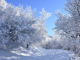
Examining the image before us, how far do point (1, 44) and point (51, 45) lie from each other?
22318mm

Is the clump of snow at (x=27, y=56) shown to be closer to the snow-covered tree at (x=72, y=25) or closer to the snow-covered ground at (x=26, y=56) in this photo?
the snow-covered ground at (x=26, y=56)

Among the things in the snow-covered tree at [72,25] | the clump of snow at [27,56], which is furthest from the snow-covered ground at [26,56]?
the snow-covered tree at [72,25]

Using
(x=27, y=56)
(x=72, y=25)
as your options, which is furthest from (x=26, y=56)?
(x=72, y=25)

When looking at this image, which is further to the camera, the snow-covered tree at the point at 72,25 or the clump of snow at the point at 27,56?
the clump of snow at the point at 27,56

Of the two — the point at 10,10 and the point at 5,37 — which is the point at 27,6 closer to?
the point at 10,10

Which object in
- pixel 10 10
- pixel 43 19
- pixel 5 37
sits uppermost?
pixel 43 19

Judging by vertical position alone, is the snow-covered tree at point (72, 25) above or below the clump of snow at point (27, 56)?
above

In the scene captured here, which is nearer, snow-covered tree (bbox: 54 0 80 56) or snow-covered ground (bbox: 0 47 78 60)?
snow-covered tree (bbox: 54 0 80 56)

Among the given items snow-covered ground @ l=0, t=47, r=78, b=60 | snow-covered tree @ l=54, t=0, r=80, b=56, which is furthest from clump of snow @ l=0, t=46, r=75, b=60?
snow-covered tree @ l=54, t=0, r=80, b=56

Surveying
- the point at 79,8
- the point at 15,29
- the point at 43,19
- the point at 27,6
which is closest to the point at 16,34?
the point at 15,29

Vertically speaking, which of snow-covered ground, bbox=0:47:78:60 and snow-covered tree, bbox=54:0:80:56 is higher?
snow-covered tree, bbox=54:0:80:56

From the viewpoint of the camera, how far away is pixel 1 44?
23.9 ft

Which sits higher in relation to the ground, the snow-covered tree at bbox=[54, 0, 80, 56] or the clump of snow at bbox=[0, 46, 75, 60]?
the snow-covered tree at bbox=[54, 0, 80, 56]

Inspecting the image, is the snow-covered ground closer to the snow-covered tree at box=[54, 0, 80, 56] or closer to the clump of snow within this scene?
the clump of snow
